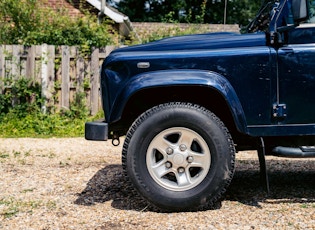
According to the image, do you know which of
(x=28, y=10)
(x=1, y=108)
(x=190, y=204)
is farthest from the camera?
(x=28, y=10)

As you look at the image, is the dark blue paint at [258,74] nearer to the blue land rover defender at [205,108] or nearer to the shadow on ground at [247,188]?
the blue land rover defender at [205,108]

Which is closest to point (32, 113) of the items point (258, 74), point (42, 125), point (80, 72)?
point (42, 125)

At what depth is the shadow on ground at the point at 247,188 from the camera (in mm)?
4262

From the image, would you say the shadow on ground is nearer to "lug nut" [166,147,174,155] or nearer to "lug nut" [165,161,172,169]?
"lug nut" [165,161,172,169]

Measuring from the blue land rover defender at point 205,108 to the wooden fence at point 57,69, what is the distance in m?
6.06

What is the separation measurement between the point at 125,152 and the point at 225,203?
1.04 metres

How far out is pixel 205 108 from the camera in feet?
13.3

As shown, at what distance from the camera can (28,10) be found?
11.1 metres

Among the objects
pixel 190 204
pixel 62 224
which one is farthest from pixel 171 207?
pixel 62 224

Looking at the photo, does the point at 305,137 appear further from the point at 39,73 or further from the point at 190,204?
the point at 39,73

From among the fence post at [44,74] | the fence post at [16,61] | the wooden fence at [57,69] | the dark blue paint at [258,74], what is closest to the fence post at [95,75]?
the wooden fence at [57,69]

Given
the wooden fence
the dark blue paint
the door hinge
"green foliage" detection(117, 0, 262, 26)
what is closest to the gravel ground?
the dark blue paint

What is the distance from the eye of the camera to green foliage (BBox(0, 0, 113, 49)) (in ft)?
34.2

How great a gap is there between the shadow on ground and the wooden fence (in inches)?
173
